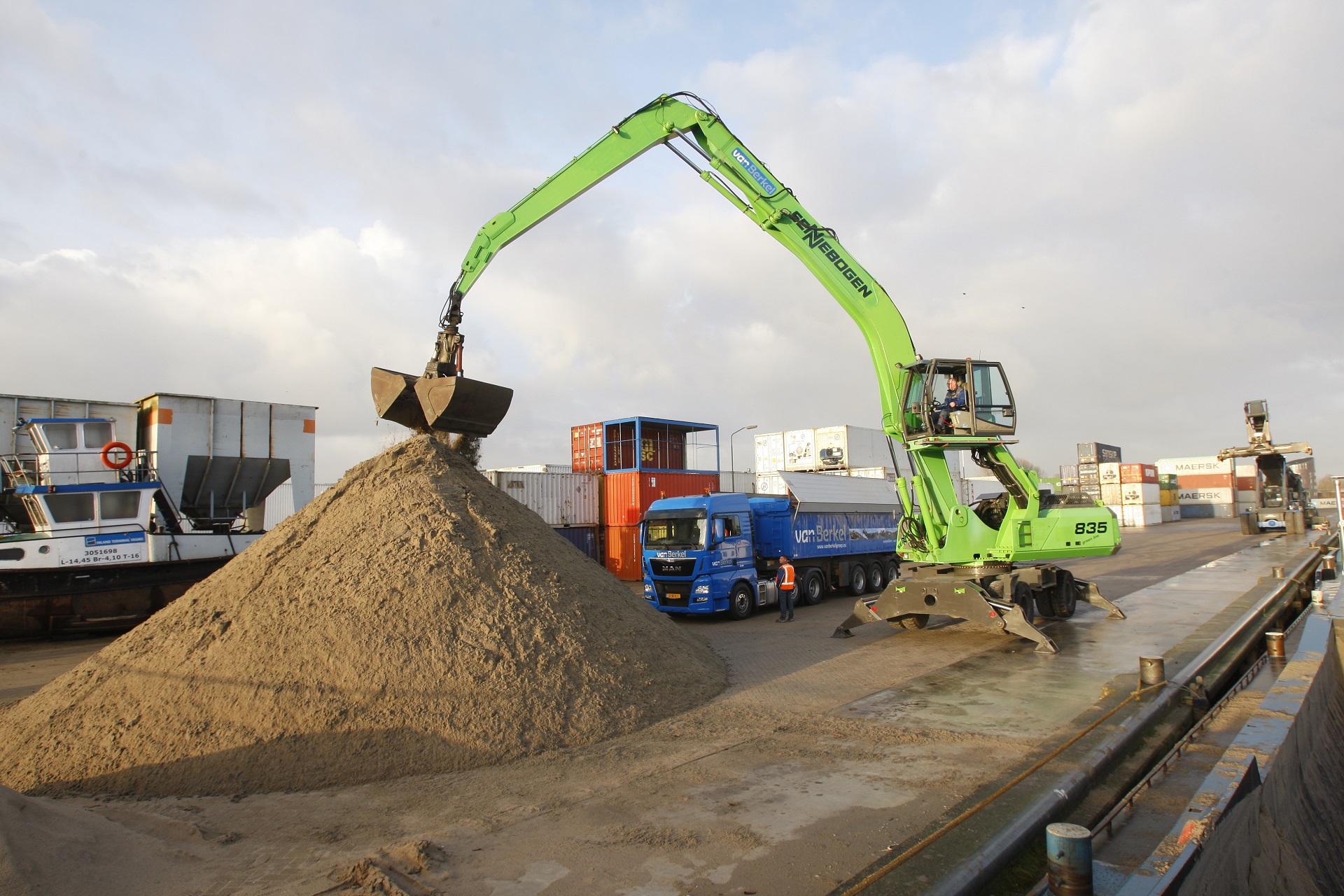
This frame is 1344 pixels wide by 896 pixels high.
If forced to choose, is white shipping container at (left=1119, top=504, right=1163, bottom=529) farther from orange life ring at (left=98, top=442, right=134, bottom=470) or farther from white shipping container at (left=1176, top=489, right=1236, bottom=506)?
orange life ring at (left=98, top=442, right=134, bottom=470)

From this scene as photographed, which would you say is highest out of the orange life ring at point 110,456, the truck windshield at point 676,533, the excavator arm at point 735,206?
the excavator arm at point 735,206

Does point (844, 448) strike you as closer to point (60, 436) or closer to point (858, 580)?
point (858, 580)

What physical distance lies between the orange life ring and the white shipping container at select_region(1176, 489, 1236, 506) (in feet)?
249

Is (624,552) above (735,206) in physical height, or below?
below

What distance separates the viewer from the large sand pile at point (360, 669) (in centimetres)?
666

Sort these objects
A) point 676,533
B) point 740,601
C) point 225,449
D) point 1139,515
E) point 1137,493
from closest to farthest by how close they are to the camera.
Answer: point 676,533
point 740,601
point 225,449
point 1139,515
point 1137,493

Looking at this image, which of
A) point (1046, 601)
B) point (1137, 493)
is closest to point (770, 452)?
point (1046, 601)

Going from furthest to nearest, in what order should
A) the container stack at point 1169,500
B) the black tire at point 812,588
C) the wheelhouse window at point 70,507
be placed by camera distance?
the container stack at point 1169,500 < the black tire at point 812,588 < the wheelhouse window at point 70,507

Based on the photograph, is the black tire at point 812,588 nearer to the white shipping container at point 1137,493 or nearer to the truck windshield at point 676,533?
the truck windshield at point 676,533

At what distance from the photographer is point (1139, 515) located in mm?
54969

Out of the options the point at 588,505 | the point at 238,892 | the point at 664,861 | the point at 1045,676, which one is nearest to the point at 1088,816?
the point at 664,861

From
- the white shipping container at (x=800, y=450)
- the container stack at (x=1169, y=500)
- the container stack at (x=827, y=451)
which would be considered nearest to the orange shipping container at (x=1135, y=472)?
the container stack at (x=1169, y=500)

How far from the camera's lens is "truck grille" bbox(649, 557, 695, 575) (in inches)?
655

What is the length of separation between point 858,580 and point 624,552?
7.97 metres
